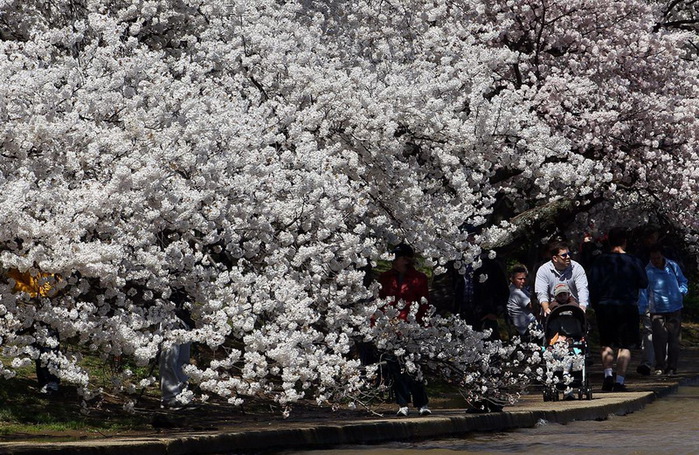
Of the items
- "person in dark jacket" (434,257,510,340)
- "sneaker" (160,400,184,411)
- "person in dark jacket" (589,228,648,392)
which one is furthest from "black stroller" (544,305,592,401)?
"sneaker" (160,400,184,411)

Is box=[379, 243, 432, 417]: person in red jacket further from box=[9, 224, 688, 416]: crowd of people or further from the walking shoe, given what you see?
the walking shoe

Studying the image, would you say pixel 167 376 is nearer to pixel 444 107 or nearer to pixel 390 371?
pixel 390 371

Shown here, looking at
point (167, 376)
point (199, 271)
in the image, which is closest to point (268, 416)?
point (167, 376)

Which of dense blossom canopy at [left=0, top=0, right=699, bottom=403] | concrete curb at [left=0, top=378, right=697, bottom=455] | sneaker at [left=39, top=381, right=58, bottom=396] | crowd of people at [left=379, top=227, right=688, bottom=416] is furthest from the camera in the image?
crowd of people at [left=379, top=227, right=688, bottom=416]

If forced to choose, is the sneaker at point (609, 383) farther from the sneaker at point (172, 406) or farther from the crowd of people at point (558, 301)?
the sneaker at point (172, 406)

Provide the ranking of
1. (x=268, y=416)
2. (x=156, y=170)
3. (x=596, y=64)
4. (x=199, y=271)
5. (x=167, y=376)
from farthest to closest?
1. (x=596, y=64)
2. (x=268, y=416)
3. (x=167, y=376)
4. (x=199, y=271)
5. (x=156, y=170)

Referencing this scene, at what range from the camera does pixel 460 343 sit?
12.7 m

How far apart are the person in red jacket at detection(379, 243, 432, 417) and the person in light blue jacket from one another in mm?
7261

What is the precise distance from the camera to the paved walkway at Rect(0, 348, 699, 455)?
888cm

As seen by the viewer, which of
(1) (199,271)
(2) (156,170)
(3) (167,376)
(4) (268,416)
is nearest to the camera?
(2) (156,170)

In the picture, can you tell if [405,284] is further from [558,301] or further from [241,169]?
[241,169]

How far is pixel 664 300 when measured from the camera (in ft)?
63.1

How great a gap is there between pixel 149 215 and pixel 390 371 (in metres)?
4.49

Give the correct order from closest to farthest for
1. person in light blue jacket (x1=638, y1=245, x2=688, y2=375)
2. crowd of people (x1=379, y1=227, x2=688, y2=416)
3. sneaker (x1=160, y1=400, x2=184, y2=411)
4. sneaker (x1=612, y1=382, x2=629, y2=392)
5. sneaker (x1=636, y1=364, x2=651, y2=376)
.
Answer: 1. sneaker (x1=160, y1=400, x2=184, y2=411)
2. crowd of people (x1=379, y1=227, x2=688, y2=416)
3. sneaker (x1=612, y1=382, x2=629, y2=392)
4. person in light blue jacket (x1=638, y1=245, x2=688, y2=375)
5. sneaker (x1=636, y1=364, x2=651, y2=376)
